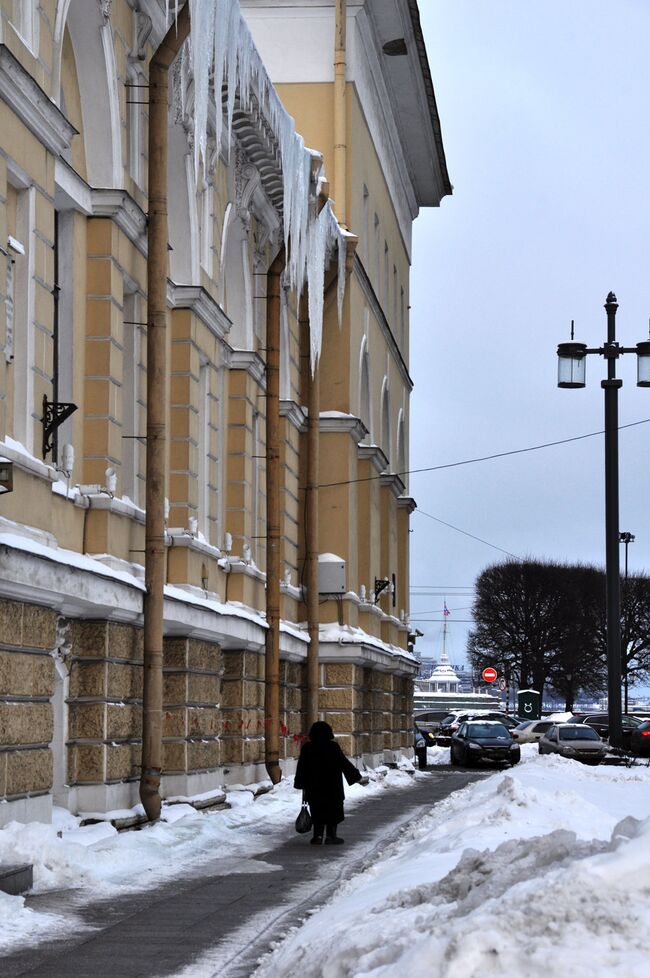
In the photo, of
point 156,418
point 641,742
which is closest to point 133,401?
point 156,418

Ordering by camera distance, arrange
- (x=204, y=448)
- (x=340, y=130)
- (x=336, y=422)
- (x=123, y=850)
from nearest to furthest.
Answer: (x=123, y=850) → (x=204, y=448) → (x=336, y=422) → (x=340, y=130)

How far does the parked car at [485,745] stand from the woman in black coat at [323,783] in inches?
1214

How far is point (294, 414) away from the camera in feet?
106

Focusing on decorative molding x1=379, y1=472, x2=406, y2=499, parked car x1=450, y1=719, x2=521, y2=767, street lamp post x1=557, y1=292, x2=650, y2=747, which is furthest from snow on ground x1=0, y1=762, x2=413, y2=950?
parked car x1=450, y1=719, x2=521, y2=767

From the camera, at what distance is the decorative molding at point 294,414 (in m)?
31.5

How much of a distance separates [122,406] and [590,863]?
1320cm

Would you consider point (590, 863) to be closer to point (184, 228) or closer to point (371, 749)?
point (184, 228)

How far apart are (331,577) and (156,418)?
598 inches

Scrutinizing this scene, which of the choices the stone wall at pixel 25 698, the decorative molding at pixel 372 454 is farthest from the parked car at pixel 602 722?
the stone wall at pixel 25 698

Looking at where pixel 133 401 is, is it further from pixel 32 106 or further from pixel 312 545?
pixel 312 545

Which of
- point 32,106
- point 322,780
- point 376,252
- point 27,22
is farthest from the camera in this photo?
point 376,252

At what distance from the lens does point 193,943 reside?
10969mm

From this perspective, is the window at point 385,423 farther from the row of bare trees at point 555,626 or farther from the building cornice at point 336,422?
the row of bare trees at point 555,626

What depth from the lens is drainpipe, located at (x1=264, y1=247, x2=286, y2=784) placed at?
88.9ft
